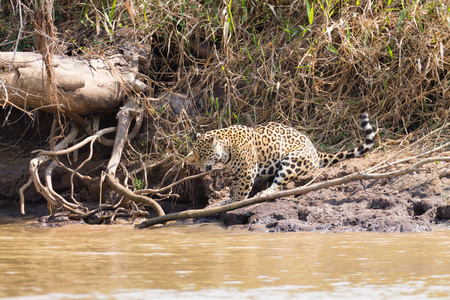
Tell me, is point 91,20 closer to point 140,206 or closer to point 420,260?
point 140,206

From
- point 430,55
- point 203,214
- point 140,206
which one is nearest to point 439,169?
point 430,55

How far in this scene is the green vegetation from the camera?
7025mm

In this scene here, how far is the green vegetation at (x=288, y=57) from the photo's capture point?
7.03m

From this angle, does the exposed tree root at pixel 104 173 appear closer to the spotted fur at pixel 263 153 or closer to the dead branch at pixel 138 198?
the dead branch at pixel 138 198

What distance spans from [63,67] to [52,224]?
156 cm

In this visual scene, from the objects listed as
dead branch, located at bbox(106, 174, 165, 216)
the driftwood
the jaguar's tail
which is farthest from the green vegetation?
dead branch, located at bbox(106, 174, 165, 216)

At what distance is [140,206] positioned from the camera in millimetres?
6680

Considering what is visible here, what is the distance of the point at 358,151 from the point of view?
6477mm

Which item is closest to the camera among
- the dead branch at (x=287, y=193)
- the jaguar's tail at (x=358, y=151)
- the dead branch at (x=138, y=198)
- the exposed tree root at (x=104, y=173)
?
the dead branch at (x=287, y=193)

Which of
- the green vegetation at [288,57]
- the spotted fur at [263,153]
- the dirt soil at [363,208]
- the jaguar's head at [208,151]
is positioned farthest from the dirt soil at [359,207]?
the green vegetation at [288,57]

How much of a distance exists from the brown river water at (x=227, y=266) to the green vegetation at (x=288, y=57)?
2.54m

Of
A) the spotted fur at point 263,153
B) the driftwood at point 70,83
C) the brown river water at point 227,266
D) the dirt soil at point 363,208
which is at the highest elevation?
the driftwood at point 70,83

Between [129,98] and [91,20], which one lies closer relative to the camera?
[129,98]

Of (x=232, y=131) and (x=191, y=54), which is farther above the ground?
(x=191, y=54)
